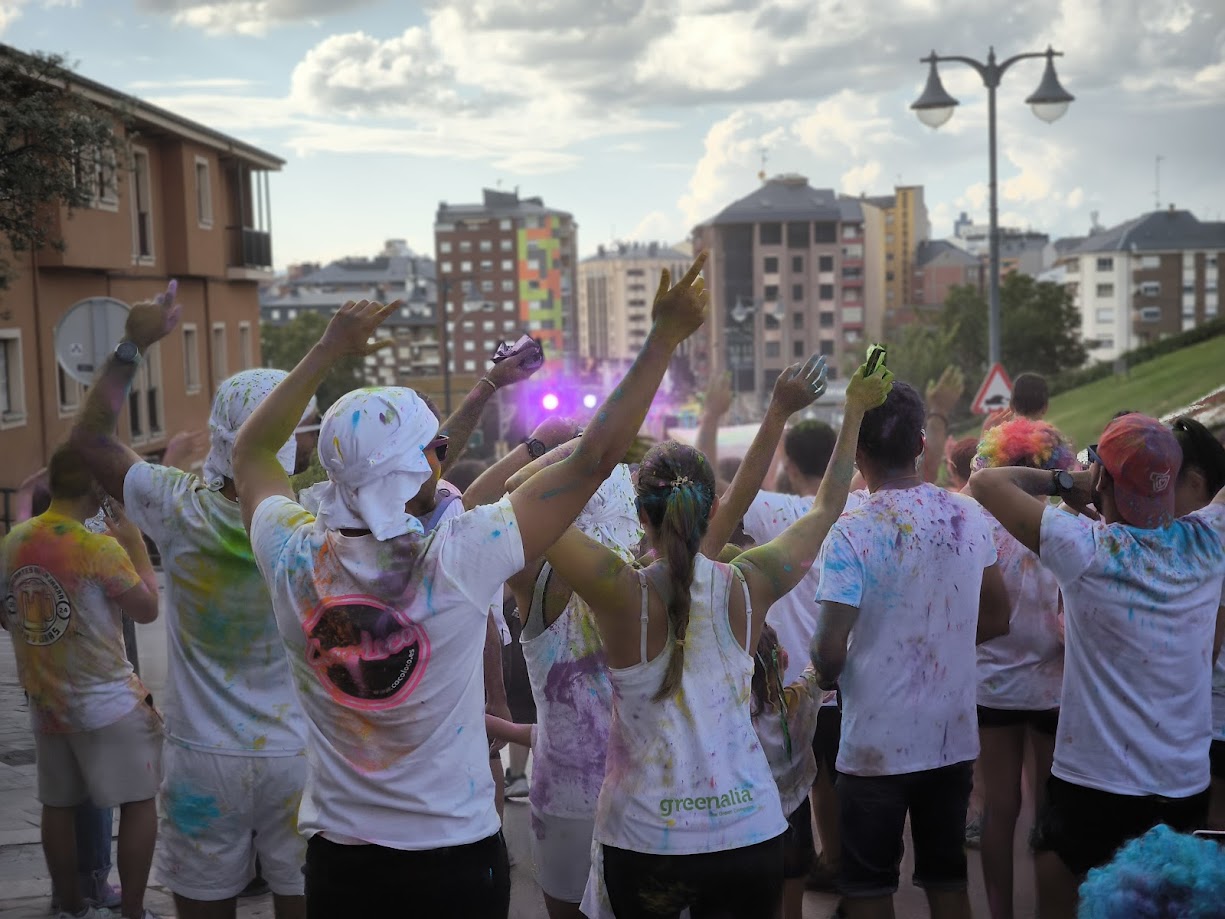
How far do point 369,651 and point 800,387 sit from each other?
1.49 metres

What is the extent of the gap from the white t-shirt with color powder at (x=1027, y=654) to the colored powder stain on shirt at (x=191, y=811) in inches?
113

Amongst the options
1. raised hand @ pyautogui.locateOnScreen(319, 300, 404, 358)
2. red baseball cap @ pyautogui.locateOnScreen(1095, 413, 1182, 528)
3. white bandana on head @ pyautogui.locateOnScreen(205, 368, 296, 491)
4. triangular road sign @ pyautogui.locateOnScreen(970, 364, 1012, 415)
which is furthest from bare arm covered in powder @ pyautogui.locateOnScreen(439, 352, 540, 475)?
triangular road sign @ pyautogui.locateOnScreen(970, 364, 1012, 415)

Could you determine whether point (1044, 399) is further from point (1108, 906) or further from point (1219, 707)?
point (1108, 906)

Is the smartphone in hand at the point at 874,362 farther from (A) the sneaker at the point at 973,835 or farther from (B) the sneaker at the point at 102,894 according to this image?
(B) the sneaker at the point at 102,894

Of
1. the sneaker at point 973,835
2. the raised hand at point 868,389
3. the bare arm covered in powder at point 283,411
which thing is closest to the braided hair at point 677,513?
the raised hand at point 868,389

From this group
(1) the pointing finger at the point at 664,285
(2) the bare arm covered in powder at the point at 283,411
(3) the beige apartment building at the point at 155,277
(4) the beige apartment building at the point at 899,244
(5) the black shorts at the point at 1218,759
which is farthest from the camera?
(4) the beige apartment building at the point at 899,244

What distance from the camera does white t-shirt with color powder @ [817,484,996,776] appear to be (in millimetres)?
3947

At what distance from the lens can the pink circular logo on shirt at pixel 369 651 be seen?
110 inches

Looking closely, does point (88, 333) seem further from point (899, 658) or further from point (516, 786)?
point (899, 658)

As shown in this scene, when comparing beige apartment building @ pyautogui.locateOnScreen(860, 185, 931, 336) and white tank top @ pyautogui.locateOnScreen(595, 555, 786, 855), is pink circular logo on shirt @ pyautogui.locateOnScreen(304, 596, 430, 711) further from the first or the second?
beige apartment building @ pyautogui.locateOnScreen(860, 185, 931, 336)

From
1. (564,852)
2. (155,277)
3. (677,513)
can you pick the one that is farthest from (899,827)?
(155,277)

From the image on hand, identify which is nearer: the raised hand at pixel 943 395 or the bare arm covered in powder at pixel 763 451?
the bare arm covered in powder at pixel 763 451

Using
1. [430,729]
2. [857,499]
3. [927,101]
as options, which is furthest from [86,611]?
[927,101]

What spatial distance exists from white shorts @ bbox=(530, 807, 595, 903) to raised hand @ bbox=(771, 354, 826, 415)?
1348 millimetres
